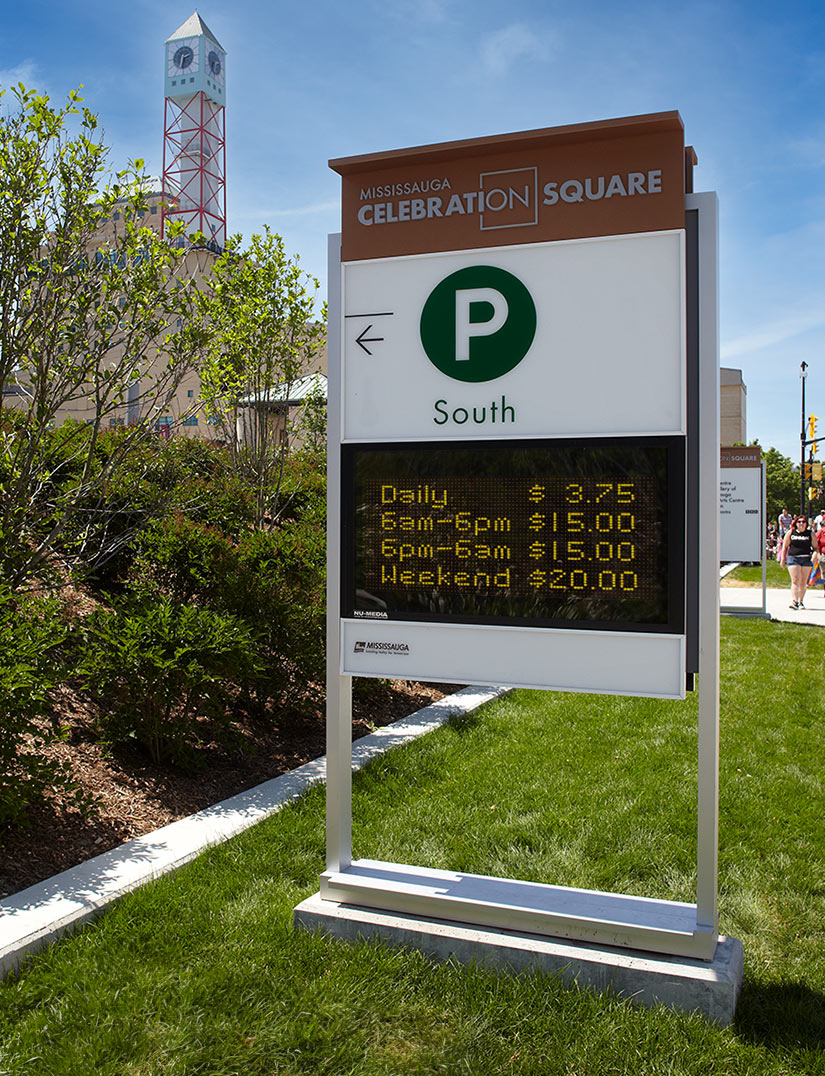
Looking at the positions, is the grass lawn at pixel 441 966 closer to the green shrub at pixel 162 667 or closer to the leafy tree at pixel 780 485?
the green shrub at pixel 162 667

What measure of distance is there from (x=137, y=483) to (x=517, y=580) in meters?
3.64

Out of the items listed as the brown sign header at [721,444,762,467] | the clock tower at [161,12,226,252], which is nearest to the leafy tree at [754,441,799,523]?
the clock tower at [161,12,226,252]

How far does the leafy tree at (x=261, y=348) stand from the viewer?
7.85 metres

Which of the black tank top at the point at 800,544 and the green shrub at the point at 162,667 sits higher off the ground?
the black tank top at the point at 800,544

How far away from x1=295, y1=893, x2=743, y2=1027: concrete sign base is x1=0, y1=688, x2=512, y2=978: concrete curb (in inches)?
35.4

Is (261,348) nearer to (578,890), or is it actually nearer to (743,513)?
(578,890)

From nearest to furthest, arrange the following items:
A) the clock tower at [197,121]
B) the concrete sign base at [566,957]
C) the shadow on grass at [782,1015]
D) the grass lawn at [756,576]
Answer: the shadow on grass at [782,1015], the concrete sign base at [566,957], the grass lawn at [756,576], the clock tower at [197,121]

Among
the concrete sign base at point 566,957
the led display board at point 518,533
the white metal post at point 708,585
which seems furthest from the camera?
the led display board at point 518,533

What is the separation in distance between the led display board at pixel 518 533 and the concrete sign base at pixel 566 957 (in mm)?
1259

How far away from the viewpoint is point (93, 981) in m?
3.41

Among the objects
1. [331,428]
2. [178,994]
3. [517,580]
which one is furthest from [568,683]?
[178,994]

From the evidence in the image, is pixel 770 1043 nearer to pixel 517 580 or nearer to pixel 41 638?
pixel 517 580

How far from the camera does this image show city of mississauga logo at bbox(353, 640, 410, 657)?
4051mm

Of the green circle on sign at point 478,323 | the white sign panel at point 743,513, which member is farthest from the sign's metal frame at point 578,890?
the white sign panel at point 743,513
